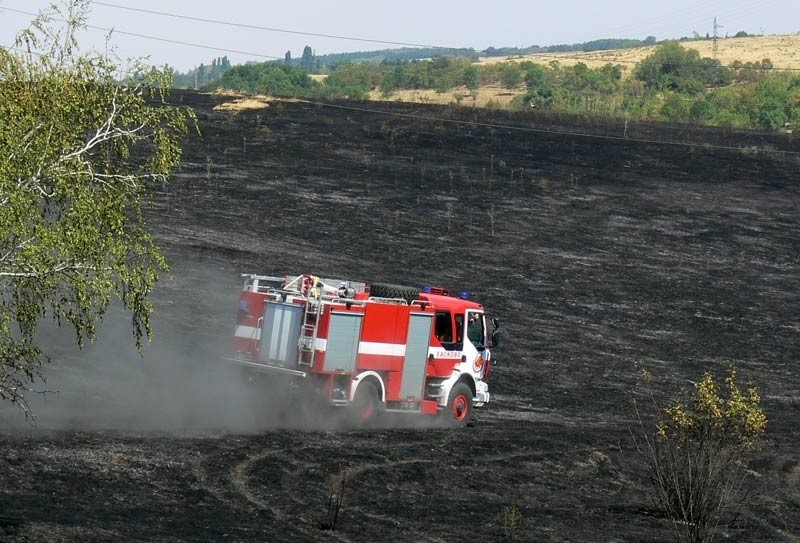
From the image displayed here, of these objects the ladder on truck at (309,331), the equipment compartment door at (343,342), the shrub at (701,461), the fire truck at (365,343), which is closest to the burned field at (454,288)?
the fire truck at (365,343)

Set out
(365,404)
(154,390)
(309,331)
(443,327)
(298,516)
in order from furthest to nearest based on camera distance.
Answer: (154,390) → (443,327) → (365,404) → (309,331) → (298,516)

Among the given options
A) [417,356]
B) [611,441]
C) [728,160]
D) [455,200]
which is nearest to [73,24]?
[417,356]

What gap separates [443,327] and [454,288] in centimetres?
2186

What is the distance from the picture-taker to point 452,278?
5509 centimetres

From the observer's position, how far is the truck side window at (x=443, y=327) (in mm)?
31344

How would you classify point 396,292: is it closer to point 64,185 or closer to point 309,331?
point 309,331

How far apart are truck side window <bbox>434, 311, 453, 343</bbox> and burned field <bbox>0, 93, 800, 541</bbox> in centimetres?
229

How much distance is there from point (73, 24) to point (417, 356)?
13.9 meters

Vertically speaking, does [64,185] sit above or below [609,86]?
below

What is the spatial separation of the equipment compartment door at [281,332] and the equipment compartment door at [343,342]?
0.79 metres

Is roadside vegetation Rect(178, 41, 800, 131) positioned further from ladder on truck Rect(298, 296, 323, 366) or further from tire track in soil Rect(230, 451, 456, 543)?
tire track in soil Rect(230, 451, 456, 543)

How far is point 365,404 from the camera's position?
98.6 feet

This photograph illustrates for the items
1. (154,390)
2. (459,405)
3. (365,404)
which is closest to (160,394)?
(154,390)

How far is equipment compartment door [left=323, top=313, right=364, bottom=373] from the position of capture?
2870 centimetres
